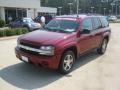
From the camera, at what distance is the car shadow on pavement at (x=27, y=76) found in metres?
5.79

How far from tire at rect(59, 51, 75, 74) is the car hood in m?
0.56

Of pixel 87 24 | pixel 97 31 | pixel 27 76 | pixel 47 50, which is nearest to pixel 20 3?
pixel 97 31

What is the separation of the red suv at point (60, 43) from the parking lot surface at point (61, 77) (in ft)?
1.44

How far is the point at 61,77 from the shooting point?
21.1ft

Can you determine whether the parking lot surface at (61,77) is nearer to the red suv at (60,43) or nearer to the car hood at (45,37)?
the red suv at (60,43)

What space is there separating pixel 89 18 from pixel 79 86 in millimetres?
3325

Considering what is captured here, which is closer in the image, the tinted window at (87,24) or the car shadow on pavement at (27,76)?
the car shadow on pavement at (27,76)

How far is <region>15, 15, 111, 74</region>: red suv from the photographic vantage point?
19.8ft

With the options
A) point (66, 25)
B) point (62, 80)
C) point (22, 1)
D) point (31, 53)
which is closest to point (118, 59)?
point (66, 25)

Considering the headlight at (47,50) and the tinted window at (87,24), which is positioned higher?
the tinted window at (87,24)

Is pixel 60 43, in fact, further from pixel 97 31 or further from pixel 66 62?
pixel 97 31

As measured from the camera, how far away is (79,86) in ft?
19.0

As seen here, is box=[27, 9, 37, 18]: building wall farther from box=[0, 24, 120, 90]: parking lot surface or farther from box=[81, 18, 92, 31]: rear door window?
box=[81, 18, 92, 31]: rear door window

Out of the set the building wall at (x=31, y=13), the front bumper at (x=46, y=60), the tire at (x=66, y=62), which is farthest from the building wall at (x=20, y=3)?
the front bumper at (x=46, y=60)
